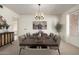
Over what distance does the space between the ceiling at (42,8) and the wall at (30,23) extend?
0.41ft

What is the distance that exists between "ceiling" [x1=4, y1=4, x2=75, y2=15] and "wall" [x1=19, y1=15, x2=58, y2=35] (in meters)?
0.13

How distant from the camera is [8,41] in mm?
3369

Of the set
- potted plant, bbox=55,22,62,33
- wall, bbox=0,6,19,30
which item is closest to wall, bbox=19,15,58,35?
potted plant, bbox=55,22,62,33

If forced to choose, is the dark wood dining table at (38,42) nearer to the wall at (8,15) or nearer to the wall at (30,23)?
the wall at (30,23)

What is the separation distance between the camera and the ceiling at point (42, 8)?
313 cm

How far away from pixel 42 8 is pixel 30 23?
0.50 meters

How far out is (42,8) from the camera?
3197 mm

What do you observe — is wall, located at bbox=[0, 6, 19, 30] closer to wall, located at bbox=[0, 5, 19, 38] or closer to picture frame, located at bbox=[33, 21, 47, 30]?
wall, located at bbox=[0, 5, 19, 38]

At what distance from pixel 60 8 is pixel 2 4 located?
54.5 inches

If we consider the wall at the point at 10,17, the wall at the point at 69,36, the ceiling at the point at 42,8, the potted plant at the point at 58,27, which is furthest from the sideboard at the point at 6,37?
the wall at the point at 69,36

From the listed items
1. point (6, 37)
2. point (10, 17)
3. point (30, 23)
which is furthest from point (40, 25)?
point (6, 37)

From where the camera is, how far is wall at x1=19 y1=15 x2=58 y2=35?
10.8 ft
